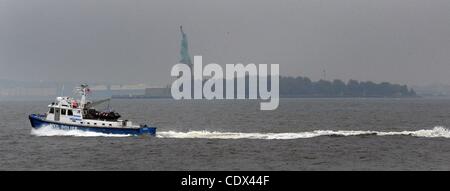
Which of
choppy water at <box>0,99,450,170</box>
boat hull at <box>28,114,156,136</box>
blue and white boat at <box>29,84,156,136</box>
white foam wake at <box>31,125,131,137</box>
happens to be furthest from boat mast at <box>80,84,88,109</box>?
choppy water at <box>0,99,450,170</box>

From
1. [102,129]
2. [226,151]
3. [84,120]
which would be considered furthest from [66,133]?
[226,151]

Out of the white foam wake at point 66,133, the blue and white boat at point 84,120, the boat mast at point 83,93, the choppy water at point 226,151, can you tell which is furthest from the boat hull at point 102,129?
the boat mast at point 83,93

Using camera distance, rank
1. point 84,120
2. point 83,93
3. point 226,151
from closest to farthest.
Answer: point 226,151
point 84,120
point 83,93

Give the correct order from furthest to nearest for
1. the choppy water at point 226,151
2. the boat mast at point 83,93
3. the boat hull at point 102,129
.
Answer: the boat mast at point 83,93 → the boat hull at point 102,129 → the choppy water at point 226,151

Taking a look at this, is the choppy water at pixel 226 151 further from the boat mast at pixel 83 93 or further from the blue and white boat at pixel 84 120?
the boat mast at pixel 83 93

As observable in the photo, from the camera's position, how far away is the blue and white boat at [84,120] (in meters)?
76.4

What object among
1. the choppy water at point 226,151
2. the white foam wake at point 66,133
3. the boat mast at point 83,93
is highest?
the boat mast at point 83,93

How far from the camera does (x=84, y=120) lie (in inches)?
3039

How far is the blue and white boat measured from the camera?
76.4 metres

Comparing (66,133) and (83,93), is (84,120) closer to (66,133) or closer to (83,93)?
(66,133)
